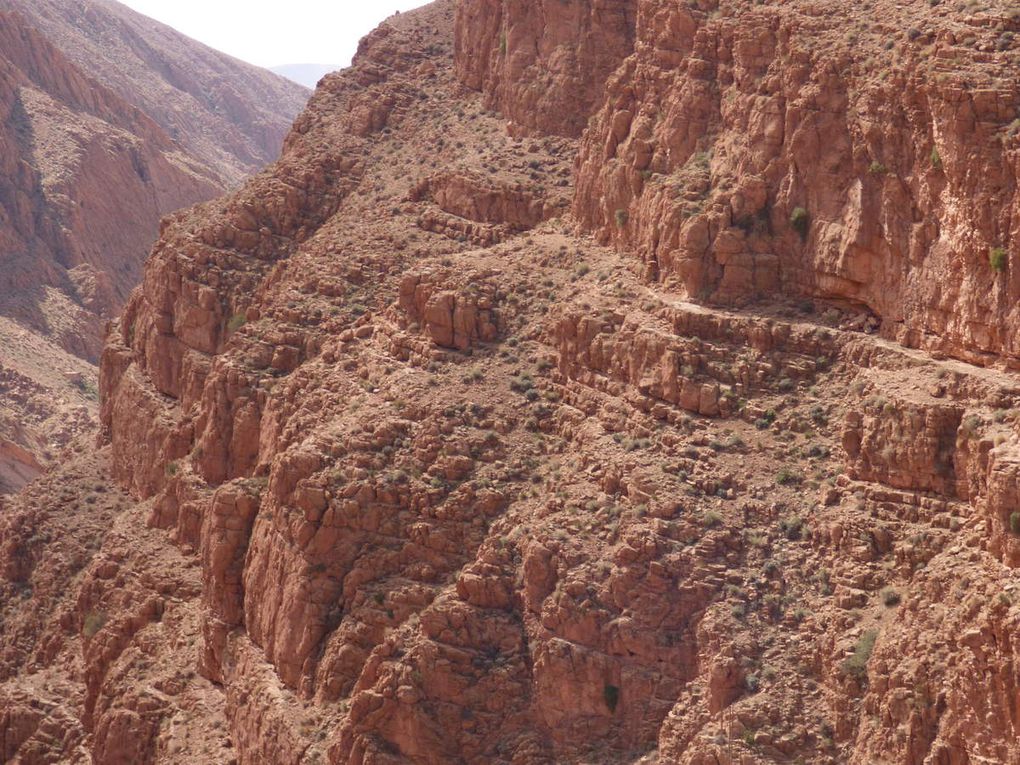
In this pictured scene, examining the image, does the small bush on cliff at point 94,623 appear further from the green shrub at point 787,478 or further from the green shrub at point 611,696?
the green shrub at point 787,478

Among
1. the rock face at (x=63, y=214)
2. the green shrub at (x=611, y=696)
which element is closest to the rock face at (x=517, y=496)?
the green shrub at (x=611, y=696)

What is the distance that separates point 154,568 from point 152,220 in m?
77.6

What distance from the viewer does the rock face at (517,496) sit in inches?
1665

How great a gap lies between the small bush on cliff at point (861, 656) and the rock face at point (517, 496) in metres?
0.07

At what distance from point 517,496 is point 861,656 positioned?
12333mm

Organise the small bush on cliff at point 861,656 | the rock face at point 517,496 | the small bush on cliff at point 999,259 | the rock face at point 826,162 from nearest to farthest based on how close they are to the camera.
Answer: the small bush on cliff at point 861,656, the small bush on cliff at point 999,259, the rock face at point 517,496, the rock face at point 826,162

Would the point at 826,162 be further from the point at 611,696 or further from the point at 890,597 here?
the point at 611,696

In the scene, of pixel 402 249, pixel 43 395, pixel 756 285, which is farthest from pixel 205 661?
pixel 43 395

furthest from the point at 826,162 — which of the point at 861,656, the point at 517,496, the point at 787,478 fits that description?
the point at 861,656

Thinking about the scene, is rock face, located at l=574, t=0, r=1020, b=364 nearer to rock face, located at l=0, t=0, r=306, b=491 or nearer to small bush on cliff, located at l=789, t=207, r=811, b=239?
small bush on cliff, located at l=789, t=207, r=811, b=239

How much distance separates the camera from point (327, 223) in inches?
2726

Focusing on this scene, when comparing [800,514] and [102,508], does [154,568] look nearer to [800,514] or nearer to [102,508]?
[102,508]

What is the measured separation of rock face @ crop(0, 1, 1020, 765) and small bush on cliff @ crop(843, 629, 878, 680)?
72 millimetres

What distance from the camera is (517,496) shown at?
168 feet
